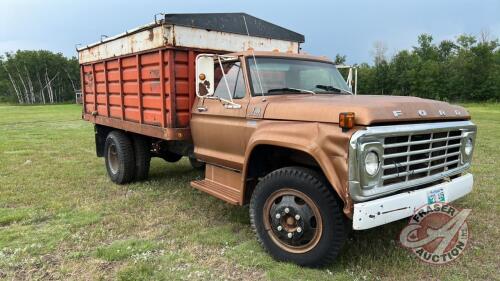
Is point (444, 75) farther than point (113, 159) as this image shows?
Yes

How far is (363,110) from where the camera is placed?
325cm

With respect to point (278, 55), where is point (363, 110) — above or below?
below

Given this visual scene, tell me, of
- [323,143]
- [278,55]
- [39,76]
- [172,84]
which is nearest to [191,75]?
[172,84]

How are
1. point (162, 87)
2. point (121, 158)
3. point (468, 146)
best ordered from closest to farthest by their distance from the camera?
point (468, 146) → point (162, 87) → point (121, 158)

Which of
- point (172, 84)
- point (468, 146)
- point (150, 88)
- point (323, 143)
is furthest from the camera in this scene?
point (150, 88)

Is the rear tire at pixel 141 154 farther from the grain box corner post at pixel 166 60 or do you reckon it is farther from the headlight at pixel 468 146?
the headlight at pixel 468 146

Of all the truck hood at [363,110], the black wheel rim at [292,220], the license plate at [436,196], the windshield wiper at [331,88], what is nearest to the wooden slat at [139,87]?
the truck hood at [363,110]

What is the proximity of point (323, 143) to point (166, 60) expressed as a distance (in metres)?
2.65

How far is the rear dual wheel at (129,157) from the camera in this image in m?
6.78

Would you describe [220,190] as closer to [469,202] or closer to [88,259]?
[88,259]

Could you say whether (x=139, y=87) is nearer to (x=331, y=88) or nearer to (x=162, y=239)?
(x=162, y=239)

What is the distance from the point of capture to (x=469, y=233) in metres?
4.52

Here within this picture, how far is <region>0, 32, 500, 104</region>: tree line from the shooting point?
50.6m

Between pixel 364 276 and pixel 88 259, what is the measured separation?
2.55 meters
